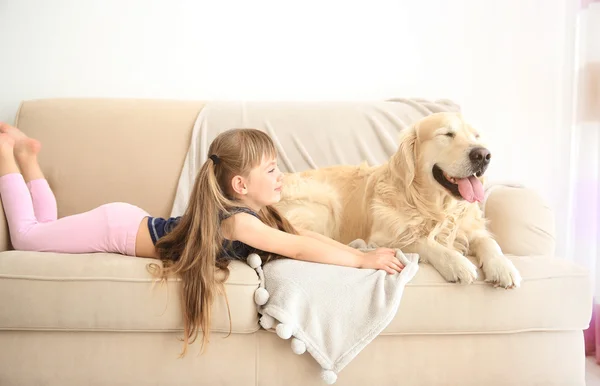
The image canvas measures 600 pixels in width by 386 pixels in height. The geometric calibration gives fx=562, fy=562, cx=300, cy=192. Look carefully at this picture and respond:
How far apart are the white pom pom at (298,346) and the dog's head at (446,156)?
762mm

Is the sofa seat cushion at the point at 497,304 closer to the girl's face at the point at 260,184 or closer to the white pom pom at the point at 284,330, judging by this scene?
the white pom pom at the point at 284,330

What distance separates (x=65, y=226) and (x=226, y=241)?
0.63 meters

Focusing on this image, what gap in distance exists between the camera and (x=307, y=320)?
1.65 m

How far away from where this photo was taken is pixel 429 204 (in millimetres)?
2064

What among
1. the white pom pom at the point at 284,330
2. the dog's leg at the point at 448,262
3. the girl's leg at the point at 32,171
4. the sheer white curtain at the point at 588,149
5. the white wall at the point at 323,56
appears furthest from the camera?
the white wall at the point at 323,56

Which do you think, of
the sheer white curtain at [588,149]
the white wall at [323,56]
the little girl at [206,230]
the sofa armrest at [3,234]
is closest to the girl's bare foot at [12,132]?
the little girl at [206,230]

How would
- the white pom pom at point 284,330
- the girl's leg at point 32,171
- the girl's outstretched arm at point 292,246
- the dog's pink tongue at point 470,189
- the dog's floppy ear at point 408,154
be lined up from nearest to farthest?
the white pom pom at point 284,330
the girl's outstretched arm at point 292,246
the dog's pink tongue at point 470,189
the dog's floppy ear at point 408,154
the girl's leg at point 32,171

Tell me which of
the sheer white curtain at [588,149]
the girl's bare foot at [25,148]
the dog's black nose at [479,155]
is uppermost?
the girl's bare foot at [25,148]

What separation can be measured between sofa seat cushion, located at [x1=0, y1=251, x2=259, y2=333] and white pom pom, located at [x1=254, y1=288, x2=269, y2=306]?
0.05 ft

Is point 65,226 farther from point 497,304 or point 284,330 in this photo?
point 497,304

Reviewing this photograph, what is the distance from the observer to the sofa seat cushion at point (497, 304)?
66.7 inches

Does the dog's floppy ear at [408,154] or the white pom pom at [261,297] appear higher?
the dog's floppy ear at [408,154]

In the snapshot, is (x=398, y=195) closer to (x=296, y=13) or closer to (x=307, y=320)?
(x=307, y=320)

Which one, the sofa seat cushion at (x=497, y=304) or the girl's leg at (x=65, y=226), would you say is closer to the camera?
the sofa seat cushion at (x=497, y=304)
